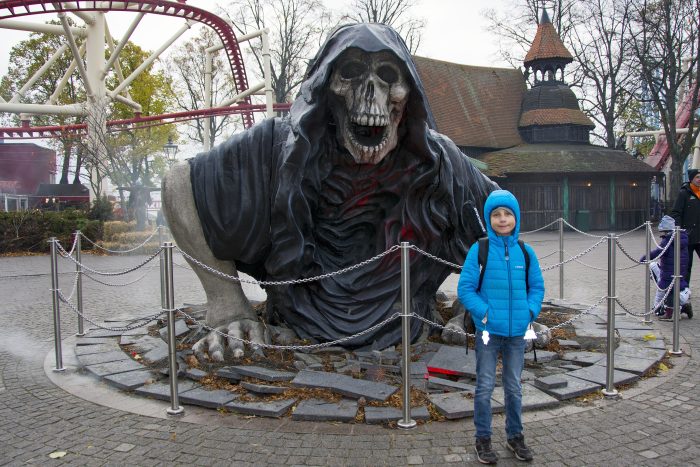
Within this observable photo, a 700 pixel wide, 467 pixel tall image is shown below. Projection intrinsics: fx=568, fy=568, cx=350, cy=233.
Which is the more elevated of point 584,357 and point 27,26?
point 27,26

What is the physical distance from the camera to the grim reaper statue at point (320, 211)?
4.37 m

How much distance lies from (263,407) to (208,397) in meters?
0.43

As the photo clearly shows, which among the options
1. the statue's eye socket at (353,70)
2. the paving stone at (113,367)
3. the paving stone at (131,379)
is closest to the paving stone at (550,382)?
the statue's eye socket at (353,70)

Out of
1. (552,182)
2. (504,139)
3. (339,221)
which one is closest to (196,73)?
(504,139)

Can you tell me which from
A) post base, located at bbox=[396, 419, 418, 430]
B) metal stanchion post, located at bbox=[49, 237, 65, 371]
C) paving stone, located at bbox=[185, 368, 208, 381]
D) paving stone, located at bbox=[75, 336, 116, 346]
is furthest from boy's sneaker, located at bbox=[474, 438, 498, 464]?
paving stone, located at bbox=[75, 336, 116, 346]

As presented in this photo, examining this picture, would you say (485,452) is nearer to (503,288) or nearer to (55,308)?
(503,288)

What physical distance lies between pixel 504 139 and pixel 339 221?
2291 centimetres

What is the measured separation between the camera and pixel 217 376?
13.5 ft

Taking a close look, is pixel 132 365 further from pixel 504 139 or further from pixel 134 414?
pixel 504 139

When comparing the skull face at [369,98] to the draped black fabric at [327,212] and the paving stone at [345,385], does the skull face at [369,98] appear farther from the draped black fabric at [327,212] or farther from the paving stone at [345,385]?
the paving stone at [345,385]

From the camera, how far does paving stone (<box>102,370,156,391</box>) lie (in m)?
4.12

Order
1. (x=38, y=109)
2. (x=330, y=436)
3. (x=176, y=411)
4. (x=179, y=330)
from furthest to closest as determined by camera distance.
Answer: (x=38, y=109) → (x=179, y=330) → (x=176, y=411) → (x=330, y=436)

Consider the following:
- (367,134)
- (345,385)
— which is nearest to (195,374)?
(345,385)

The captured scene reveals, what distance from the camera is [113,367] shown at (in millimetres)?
4605
